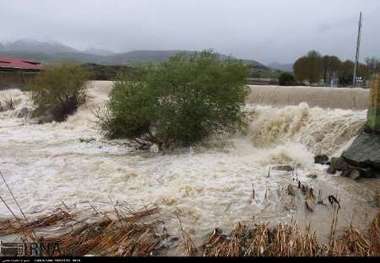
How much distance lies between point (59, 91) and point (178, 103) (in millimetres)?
11790

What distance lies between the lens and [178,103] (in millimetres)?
15477

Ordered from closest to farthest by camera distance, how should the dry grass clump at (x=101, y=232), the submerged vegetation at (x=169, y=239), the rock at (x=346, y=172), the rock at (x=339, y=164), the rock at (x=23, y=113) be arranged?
1. the submerged vegetation at (x=169, y=239)
2. the dry grass clump at (x=101, y=232)
3. the rock at (x=346, y=172)
4. the rock at (x=339, y=164)
5. the rock at (x=23, y=113)

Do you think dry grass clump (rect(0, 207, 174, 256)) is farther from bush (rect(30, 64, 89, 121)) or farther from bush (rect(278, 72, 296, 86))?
bush (rect(278, 72, 296, 86))

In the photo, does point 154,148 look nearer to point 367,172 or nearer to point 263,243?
point 367,172

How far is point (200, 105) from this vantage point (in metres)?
Answer: 15.4

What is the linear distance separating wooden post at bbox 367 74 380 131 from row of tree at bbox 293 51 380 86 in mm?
25103

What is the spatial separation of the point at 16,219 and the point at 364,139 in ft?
28.1

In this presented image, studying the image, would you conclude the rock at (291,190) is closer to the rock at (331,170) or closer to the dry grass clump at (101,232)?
the rock at (331,170)

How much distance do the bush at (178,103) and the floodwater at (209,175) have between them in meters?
0.62

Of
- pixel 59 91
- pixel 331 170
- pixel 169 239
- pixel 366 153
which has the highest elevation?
pixel 59 91

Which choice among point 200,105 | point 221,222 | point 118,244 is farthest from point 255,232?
point 200,105

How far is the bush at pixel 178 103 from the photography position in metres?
15.3

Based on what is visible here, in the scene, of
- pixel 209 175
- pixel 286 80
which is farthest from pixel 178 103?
pixel 286 80

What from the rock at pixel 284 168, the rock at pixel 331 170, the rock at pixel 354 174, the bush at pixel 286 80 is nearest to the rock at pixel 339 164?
the rock at pixel 331 170
